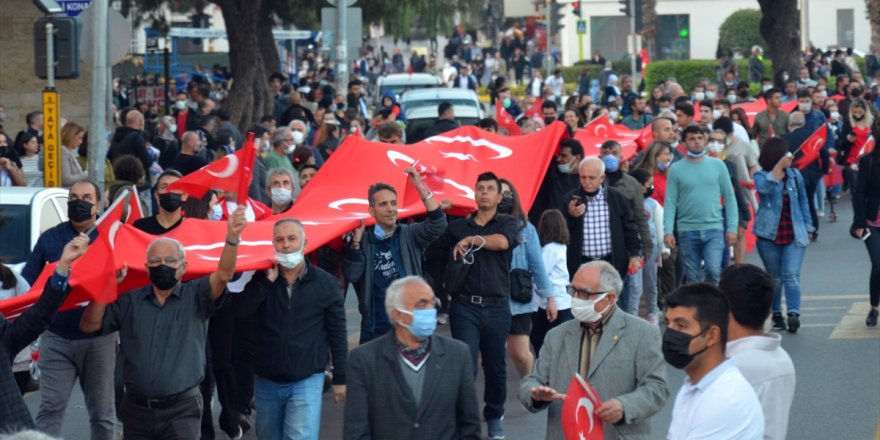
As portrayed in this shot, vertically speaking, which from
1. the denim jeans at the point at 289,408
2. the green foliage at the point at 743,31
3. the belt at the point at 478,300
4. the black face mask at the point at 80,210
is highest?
the green foliage at the point at 743,31

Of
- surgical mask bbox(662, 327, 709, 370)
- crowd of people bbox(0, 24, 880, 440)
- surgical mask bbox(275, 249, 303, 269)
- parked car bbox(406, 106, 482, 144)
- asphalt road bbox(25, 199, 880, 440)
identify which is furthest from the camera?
parked car bbox(406, 106, 482, 144)

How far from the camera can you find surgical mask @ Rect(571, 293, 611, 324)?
7012mm

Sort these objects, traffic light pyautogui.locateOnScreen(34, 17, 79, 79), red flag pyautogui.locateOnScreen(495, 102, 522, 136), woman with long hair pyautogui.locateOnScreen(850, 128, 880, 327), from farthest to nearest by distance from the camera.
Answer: red flag pyautogui.locateOnScreen(495, 102, 522, 136)
traffic light pyautogui.locateOnScreen(34, 17, 79, 79)
woman with long hair pyautogui.locateOnScreen(850, 128, 880, 327)

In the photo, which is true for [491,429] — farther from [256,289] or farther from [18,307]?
[18,307]

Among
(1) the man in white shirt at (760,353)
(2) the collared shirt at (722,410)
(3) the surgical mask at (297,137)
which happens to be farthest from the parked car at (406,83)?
(2) the collared shirt at (722,410)

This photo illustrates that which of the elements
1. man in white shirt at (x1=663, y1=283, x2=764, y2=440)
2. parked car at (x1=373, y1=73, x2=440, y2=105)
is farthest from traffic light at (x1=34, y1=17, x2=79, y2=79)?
parked car at (x1=373, y1=73, x2=440, y2=105)

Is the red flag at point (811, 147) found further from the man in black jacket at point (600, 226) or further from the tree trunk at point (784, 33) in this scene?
the tree trunk at point (784, 33)

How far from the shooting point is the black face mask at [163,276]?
8.16 metres

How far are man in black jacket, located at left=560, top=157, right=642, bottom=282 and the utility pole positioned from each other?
4.81 m

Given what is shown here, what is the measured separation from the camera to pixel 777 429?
19.2 feet

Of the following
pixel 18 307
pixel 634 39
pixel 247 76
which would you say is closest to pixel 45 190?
pixel 18 307

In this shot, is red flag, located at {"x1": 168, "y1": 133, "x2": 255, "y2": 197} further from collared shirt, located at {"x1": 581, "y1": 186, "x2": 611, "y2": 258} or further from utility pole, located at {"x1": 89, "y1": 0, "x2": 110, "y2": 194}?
utility pole, located at {"x1": 89, "y1": 0, "x2": 110, "y2": 194}

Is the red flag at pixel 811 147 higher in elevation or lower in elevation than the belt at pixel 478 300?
higher

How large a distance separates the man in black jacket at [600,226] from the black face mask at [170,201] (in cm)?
362
